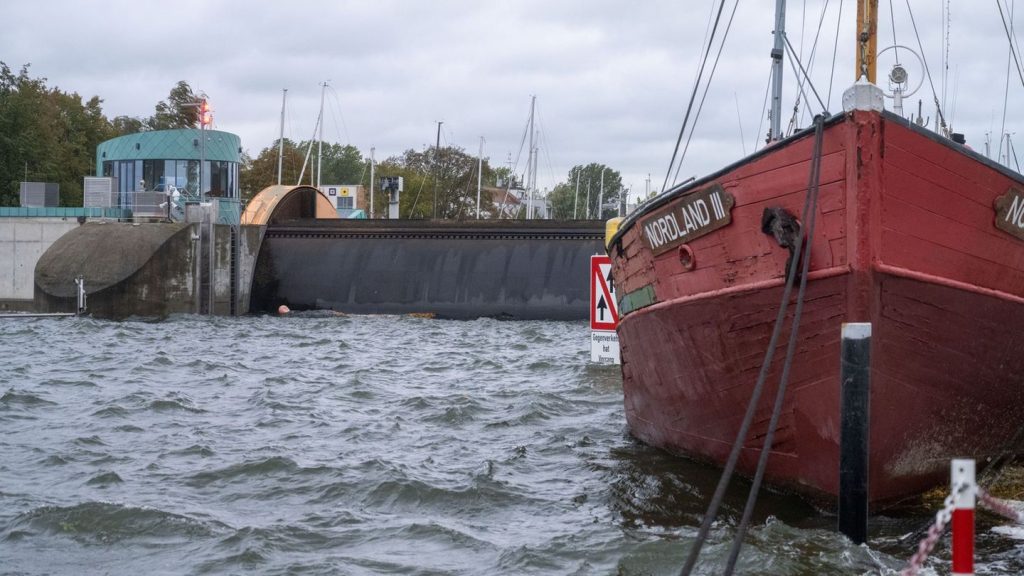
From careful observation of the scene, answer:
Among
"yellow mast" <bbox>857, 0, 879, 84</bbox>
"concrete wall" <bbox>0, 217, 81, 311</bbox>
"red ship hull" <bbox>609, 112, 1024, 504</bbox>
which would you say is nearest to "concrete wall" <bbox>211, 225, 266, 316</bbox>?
"concrete wall" <bbox>0, 217, 81, 311</bbox>

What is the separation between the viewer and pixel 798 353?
703cm

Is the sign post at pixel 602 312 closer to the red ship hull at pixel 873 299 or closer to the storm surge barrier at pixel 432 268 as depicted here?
the red ship hull at pixel 873 299

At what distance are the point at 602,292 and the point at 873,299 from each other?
23.8ft

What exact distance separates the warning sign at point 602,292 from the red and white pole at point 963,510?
9.54m

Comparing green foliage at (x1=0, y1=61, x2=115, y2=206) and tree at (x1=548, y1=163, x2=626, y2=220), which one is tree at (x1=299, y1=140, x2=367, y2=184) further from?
green foliage at (x1=0, y1=61, x2=115, y2=206)

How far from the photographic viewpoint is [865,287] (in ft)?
21.7

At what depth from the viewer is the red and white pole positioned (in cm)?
375

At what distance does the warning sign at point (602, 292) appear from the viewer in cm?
1365

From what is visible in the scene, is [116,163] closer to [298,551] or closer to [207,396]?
[207,396]

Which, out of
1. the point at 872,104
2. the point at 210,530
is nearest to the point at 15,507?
the point at 210,530

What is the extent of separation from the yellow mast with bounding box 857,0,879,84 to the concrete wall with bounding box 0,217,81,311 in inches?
1119

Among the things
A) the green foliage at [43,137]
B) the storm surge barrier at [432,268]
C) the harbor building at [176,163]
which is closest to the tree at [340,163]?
the green foliage at [43,137]

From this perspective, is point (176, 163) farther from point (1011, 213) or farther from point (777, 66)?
point (1011, 213)

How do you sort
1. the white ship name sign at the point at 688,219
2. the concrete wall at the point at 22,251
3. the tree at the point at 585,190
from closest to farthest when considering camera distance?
1. the white ship name sign at the point at 688,219
2. the concrete wall at the point at 22,251
3. the tree at the point at 585,190
